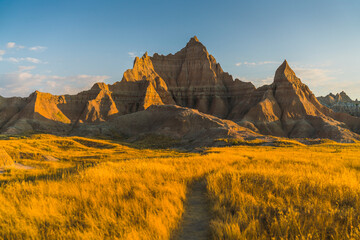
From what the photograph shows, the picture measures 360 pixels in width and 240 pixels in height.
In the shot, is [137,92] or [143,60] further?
[143,60]

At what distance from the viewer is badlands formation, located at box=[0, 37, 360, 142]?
73.9 metres

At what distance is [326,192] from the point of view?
606 centimetres

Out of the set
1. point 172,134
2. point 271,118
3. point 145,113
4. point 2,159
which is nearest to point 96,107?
point 145,113

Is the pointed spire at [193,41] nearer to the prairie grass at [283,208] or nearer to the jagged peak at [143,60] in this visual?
the jagged peak at [143,60]

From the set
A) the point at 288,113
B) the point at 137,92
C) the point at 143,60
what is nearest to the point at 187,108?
the point at 137,92

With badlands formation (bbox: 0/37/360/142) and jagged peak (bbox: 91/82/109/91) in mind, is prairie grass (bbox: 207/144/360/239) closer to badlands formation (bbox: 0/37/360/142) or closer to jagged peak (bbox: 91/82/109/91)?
badlands formation (bbox: 0/37/360/142)

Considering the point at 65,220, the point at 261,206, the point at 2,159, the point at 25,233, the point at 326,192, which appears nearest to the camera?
the point at 25,233

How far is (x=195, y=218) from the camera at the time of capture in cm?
515

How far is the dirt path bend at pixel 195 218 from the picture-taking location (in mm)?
4383

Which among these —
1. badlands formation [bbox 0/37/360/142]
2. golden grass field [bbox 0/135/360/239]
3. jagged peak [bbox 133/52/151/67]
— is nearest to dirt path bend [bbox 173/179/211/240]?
golden grass field [bbox 0/135/360/239]

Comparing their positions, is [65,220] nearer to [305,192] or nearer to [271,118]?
[305,192]

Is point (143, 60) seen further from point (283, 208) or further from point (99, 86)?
point (283, 208)

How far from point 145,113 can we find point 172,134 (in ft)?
63.7

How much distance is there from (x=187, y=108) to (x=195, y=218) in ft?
253
